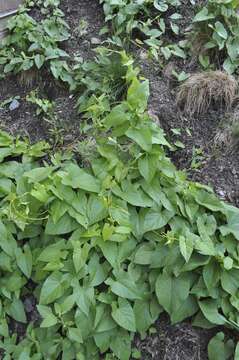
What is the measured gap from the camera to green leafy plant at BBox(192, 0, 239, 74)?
306 cm

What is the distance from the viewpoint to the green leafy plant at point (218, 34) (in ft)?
10.1

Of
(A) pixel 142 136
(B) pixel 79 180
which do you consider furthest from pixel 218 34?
(B) pixel 79 180

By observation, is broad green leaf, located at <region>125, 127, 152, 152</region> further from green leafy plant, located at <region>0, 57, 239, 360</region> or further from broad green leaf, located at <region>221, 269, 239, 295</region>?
broad green leaf, located at <region>221, 269, 239, 295</region>

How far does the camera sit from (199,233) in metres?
2.20

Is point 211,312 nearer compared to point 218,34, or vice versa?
point 211,312

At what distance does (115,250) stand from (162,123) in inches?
40.2

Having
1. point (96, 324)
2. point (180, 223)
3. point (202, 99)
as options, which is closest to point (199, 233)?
point (180, 223)

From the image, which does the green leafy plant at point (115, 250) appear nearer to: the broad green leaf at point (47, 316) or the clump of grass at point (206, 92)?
the broad green leaf at point (47, 316)

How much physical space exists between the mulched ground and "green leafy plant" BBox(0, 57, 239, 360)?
12cm

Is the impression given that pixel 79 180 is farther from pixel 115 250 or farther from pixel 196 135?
pixel 196 135

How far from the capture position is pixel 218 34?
10.0 ft

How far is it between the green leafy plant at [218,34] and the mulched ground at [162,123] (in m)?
0.14

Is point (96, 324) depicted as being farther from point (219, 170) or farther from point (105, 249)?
point (219, 170)

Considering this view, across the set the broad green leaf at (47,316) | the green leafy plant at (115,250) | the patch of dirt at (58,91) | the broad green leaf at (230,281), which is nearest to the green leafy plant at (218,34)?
the patch of dirt at (58,91)
